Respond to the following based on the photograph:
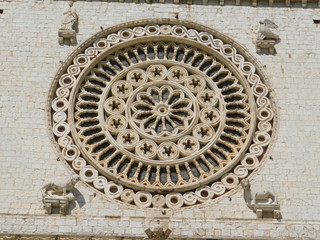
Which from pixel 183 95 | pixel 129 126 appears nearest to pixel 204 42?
pixel 183 95

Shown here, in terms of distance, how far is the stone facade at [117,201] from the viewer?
14227 mm

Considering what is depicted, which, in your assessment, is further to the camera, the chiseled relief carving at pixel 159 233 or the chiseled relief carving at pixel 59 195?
the chiseled relief carving at pixel 59 195

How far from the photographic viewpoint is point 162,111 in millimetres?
16406

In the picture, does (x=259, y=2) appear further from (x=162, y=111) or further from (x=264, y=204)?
(x=264, y=204)

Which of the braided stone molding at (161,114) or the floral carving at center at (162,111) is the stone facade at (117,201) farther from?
the floral carving at center at (162,111)

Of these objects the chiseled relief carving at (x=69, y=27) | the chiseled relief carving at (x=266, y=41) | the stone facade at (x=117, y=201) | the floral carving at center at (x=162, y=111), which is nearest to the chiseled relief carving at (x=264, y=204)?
the stone facade at (x=117, y=201)

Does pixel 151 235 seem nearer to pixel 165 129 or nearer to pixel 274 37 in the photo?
pixel 165 129

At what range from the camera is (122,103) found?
16.4 metres

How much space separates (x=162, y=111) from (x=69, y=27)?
8.66 ft

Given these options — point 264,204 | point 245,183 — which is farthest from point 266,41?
point 264,204

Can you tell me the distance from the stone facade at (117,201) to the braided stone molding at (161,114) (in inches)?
8.6

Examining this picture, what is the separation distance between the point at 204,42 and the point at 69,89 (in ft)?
9.69

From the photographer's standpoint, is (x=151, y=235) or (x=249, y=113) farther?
(x=249, y=113)

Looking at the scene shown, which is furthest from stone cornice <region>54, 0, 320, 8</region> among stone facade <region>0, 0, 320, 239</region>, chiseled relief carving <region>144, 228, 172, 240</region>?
chiseled relief carving <region>144, 228, 172, 240</region>
